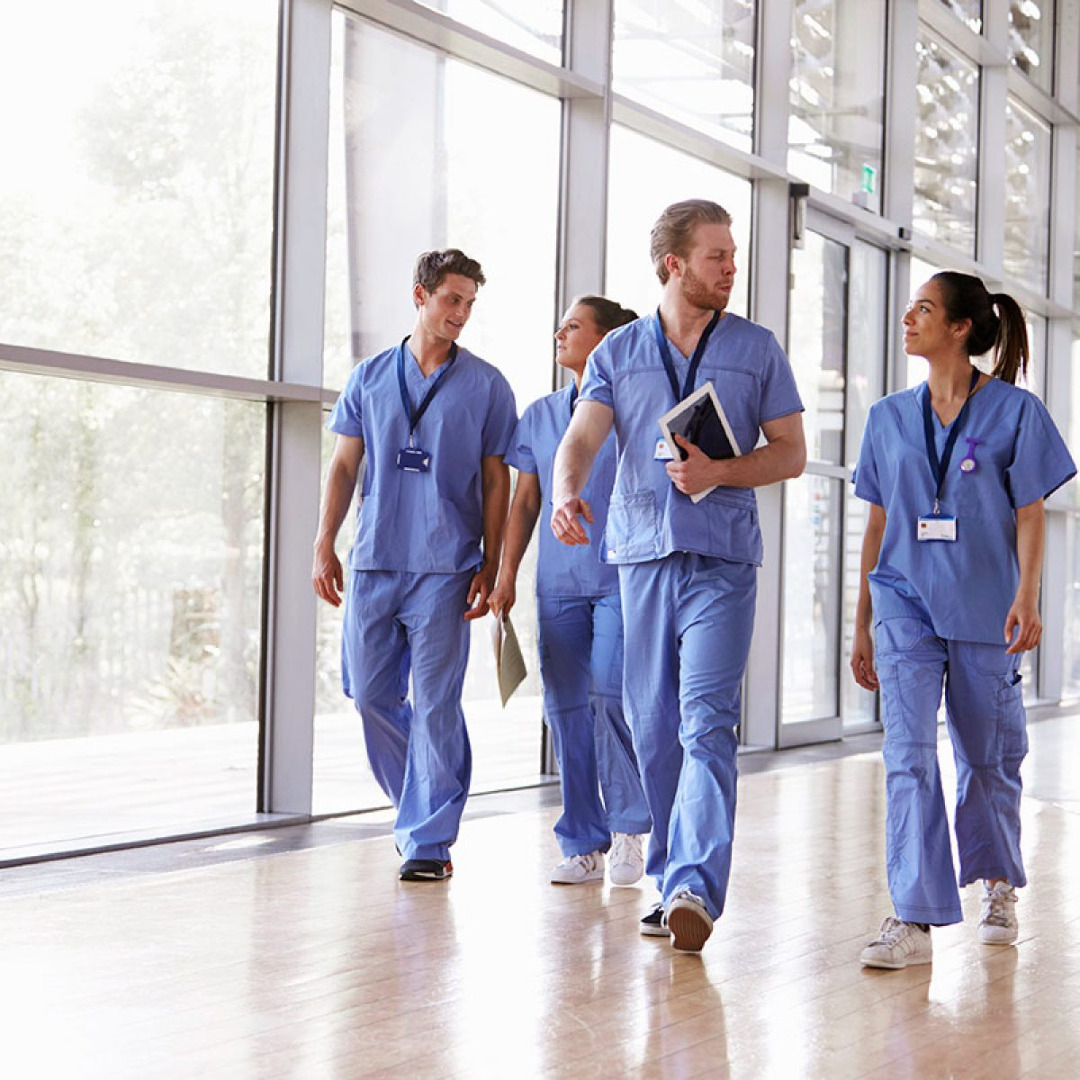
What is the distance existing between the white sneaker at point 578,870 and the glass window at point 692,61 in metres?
3.44

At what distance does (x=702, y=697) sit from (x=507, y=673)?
35.6 inches

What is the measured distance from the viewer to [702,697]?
10.2 ft

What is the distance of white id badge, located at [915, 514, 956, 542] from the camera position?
3166 mm

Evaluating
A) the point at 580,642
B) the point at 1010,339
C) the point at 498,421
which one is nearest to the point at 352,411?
the point at 498,421

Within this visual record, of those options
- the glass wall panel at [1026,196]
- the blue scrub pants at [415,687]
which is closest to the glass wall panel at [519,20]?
the blue scrub pants at [415,687]

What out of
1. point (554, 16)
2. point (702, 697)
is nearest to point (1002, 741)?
point (702, 697)

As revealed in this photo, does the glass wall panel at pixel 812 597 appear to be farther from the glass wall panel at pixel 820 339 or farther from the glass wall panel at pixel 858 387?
the glass wall panel at pixel 820 339

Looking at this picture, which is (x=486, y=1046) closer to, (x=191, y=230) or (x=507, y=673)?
(x=507, y=673)

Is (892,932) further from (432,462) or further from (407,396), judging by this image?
(407,396)

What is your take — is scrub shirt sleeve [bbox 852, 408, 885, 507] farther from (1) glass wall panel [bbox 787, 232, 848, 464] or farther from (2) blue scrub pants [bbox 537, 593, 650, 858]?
(1) glass wall panel [bbox 787, 232, 848, 464]

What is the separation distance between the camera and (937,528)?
3.18 metres

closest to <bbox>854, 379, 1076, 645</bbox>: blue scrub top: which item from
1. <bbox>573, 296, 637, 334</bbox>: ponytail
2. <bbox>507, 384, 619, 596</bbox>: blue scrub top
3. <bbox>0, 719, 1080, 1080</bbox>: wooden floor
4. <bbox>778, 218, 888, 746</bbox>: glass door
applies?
<bbox>0, 719, 1080, 1080</bbox>: wooden floor

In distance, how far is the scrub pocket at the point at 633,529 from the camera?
10.5 feet

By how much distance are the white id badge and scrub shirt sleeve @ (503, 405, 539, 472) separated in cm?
107
